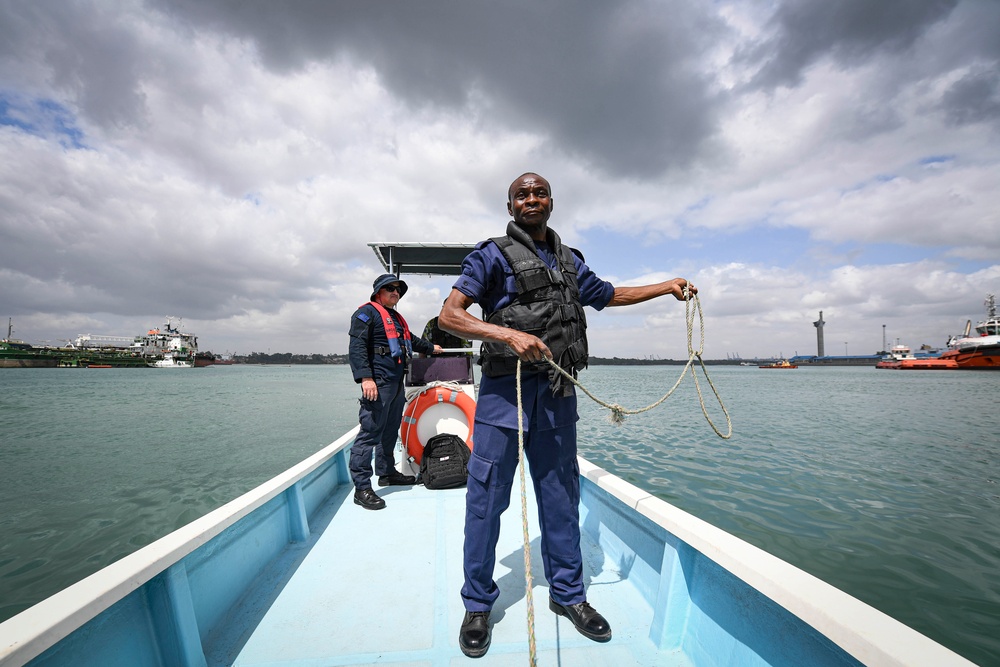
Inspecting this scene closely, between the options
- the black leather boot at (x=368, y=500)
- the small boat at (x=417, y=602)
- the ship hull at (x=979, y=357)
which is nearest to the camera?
the small boat at (x=417, y=602)

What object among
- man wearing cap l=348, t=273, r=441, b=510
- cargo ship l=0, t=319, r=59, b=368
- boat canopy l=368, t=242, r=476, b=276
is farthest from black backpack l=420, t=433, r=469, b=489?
cargo ship l=0, t=319, r=59, b=368

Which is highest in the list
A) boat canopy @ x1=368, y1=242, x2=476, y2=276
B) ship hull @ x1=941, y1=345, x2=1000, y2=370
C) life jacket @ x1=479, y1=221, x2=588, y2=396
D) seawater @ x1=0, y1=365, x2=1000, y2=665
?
boat canopy @ x1=368, y1=242, x2=476, y2=276

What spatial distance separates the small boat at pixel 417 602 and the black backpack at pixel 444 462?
0.74 meters

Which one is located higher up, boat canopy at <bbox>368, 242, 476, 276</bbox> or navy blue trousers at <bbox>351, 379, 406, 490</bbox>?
boat canopy at <bbox>368, 242, 476, 276</bbox>

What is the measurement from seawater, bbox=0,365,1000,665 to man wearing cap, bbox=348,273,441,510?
2737 mm

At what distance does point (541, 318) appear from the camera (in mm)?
1760

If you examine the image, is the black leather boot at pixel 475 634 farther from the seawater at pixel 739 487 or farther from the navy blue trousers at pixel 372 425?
the seawater at pixel 739 487

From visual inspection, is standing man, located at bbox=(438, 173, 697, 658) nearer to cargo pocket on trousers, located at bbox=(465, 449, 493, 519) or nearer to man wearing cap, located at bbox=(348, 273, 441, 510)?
cargo pocket on trousers, located at bbox=(465, 449, 493, 519)

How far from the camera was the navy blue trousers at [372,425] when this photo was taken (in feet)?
10.9

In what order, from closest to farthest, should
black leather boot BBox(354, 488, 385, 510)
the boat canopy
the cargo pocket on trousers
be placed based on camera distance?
the cargo pocket on trousers
black leather boot BBox(354, 488, 385, 510)
the boat canopy

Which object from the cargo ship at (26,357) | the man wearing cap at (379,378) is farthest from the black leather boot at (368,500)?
the cargo ship at (26,357)

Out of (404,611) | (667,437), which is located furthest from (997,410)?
(404,611)

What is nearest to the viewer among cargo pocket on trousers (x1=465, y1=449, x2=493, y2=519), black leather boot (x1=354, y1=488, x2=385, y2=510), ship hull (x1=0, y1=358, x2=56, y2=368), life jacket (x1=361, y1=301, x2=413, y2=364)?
cargo pocket on trousers (x1=465, y1=449, x2=493, y2=519)

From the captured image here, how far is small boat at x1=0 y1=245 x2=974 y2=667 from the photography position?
3.69 feet
